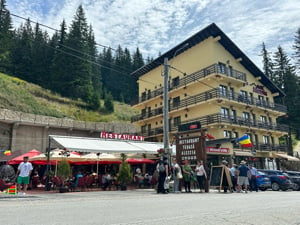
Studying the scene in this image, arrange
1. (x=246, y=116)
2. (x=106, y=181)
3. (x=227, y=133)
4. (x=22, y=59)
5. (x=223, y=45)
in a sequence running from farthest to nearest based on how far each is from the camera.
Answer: (x=22, y=59) < (x=246, y=116) < (x=223, y=45) < (x=227, y=133) < (x=106, y=181)

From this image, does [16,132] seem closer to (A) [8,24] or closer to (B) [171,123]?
(B) [171,123]

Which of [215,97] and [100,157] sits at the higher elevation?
[215,97]

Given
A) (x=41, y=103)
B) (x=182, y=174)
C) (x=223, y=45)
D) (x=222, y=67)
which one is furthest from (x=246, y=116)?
(x=41, y=103)

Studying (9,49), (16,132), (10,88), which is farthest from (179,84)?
(9,49)

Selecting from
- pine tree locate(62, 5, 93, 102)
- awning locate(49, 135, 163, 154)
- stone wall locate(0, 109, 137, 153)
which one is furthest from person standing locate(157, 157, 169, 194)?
pine tree locate(62, 5, 93, 102)

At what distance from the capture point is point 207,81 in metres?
33.1

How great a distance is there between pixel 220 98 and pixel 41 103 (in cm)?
3128

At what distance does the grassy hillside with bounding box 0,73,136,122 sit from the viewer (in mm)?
40250

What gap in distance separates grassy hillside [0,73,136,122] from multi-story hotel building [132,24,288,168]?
1395 cm

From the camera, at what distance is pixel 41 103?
151 feet

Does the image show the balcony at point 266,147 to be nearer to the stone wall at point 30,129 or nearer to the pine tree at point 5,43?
the stone wall at point 30,129

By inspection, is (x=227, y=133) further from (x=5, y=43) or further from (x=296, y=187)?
(x=5, y=43)

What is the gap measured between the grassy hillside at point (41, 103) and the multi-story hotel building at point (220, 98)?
45.8 feet

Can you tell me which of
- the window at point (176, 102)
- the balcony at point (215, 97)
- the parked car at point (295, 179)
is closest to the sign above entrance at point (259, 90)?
the balcony at point (215, 97)
